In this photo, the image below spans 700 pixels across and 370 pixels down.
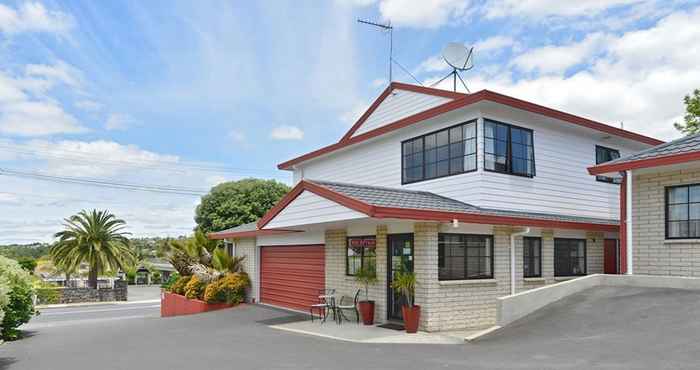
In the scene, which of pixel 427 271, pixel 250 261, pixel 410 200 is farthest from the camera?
pixel 250 261

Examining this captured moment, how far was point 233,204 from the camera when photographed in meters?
41.0

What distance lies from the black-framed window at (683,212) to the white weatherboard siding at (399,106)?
630 cm

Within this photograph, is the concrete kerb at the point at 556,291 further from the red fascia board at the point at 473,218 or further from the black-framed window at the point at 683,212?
the red fascia board at the point at 473,218

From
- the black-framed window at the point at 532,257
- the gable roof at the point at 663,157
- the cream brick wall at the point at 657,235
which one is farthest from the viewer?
the black-framed window at the point at 532,257

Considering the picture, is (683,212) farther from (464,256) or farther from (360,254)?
(360,254)

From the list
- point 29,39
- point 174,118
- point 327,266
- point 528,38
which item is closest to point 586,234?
point 528,38

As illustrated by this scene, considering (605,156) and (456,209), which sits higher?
(605,156)

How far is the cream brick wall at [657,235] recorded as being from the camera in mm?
12414

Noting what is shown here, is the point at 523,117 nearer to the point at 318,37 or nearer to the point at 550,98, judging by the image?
the point at 318,37

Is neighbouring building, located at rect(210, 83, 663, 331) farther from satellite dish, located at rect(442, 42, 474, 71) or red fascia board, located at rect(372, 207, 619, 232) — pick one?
satellite dish, located at rect(442, 42, 474, 71)

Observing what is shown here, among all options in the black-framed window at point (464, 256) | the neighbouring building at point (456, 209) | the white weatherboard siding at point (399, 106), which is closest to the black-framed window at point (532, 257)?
the neighbouring building at point (456, 209)

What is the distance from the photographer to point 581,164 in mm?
16844

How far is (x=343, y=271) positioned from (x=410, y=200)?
354cm

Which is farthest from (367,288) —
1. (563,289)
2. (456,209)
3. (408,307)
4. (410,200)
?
(563,289)
